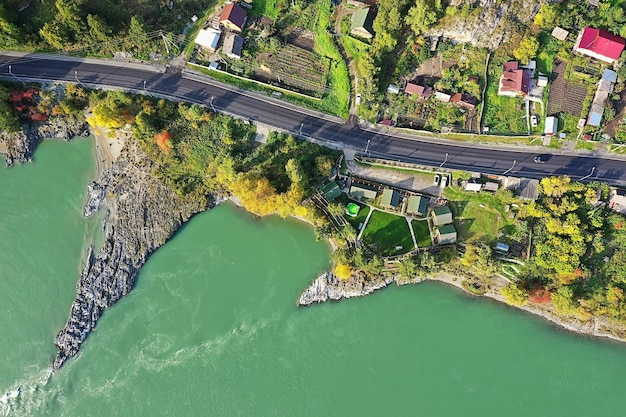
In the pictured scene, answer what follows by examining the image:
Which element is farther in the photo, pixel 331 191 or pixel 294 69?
pixel 294 69

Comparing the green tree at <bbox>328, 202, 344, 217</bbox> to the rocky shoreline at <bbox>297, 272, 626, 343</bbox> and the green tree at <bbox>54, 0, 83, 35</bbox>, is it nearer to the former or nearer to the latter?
the rocky shoreline at <bbox>297, 272, 626, 343</bbox>

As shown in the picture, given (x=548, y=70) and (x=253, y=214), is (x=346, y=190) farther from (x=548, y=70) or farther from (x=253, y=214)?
(x=548, y=70)

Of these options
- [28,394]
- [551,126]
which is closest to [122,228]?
[28,394]

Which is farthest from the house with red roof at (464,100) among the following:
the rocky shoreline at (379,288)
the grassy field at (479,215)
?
the rocky shoreline at (379,288)

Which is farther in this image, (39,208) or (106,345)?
(39,208)

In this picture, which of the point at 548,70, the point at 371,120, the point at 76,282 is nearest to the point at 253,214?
the point at 371,120

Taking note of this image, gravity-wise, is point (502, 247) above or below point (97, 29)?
below

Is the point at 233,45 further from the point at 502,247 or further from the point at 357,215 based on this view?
the point at 502,247
